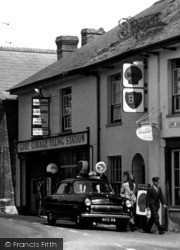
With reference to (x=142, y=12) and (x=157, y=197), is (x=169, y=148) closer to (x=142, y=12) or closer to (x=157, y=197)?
(x=157, y=197)

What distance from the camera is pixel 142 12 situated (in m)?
38.6

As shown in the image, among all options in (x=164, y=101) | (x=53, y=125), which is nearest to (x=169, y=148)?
(x=164, y=101)

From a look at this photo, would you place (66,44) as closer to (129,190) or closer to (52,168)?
(52,168)

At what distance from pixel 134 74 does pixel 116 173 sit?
4821 millimetres

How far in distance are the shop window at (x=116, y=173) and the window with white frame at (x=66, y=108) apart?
4734 millimetres

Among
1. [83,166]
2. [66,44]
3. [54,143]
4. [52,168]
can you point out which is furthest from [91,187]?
[66,44]

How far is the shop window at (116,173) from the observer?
32.6m

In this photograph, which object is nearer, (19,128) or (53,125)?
(53,125)

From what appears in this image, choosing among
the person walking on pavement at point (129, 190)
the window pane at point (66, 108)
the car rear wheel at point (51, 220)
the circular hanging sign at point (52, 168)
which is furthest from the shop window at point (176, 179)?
the circular hanging sign at point (52, 168)

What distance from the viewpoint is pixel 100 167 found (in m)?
32.1

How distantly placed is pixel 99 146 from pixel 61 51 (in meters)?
12.0

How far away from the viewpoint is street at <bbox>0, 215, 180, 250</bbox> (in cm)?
2052

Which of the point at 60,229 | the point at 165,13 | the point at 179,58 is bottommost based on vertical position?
the point at 60,229

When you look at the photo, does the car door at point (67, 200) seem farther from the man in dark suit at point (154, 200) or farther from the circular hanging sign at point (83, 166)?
the circular hanging sign at point (83, 166)
